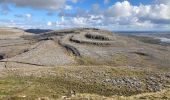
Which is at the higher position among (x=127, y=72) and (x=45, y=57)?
(x=127, y=72)

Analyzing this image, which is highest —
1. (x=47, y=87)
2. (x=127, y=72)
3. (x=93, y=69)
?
(x=93, y=69)

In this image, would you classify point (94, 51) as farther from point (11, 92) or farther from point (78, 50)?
point (11, 92)

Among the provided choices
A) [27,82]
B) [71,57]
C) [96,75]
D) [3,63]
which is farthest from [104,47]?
[27,82]

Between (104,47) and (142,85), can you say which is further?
(104,47)

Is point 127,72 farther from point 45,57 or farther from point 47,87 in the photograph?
point 45,57

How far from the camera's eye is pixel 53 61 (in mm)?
73562

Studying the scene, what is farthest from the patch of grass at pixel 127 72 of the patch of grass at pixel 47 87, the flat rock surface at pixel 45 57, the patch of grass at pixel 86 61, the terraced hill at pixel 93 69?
the flat rock surface at pixel 45 57

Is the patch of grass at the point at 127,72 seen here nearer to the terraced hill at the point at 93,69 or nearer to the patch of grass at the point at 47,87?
the terraced hill at the point at 93,69

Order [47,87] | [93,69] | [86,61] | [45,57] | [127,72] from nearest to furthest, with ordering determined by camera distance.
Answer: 1. [47,87]
2. [127,72]
3. [93,69]
4. [86,61]
5. [45,57]

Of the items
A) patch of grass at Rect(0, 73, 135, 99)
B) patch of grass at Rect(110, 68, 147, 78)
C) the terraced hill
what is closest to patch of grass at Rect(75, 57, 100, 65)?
the terraced hill

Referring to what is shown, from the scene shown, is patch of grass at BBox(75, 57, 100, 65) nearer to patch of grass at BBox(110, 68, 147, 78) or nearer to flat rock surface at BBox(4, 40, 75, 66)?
flat rock surface at BBox(4, 40, 75, 66)

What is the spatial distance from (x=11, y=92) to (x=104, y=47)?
186 ft

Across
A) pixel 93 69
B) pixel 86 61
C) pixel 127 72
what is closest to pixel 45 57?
pixel 86 61

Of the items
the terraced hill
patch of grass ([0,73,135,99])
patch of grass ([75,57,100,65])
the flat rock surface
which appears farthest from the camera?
patch of grass ([75,57,100,65])
